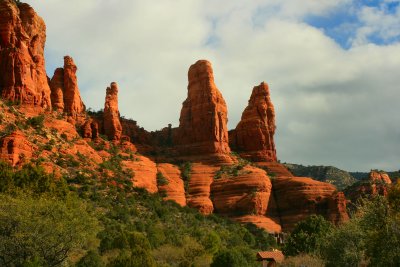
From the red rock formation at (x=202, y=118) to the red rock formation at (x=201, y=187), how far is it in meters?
5.85

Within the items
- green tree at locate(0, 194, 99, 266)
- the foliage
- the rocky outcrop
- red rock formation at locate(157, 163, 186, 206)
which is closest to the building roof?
the foliage

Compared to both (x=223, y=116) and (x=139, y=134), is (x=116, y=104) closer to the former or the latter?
(x=139, y=134)

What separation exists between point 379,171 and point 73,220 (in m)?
120

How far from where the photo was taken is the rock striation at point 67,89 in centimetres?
11044

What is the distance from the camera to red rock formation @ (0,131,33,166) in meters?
78.5

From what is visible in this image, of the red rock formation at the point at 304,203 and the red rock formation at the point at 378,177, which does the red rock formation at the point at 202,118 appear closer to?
the red rock formation at the point at 304,203

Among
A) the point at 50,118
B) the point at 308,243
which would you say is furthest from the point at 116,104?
the point at 308,243

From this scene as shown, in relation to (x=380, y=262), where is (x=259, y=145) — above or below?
above

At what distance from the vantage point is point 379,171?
151000mm

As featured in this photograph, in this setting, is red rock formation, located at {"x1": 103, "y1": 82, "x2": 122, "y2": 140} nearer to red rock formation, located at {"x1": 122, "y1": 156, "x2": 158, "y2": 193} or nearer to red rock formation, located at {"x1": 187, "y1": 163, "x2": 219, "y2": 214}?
red rock formation, located at {"x1": 122, "y1": 156, "x2": 158, "y2": 193}

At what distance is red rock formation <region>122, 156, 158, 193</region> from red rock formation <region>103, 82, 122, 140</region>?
7938 millimetres

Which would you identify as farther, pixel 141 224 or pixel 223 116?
pixel 223 116

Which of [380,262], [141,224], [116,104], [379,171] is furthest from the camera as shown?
[379,171]

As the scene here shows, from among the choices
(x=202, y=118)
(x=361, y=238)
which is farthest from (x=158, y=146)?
(x=361, y=238)
